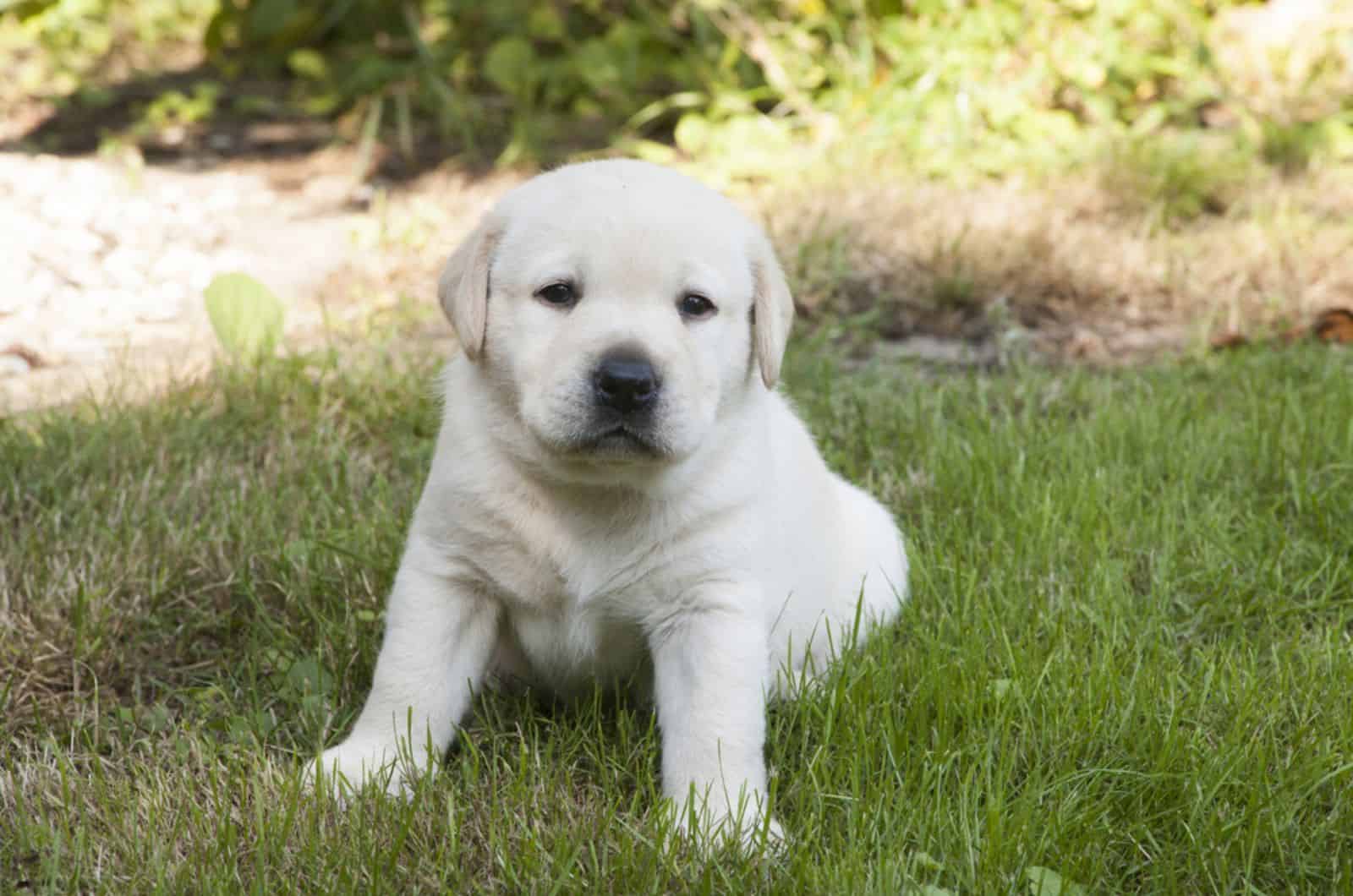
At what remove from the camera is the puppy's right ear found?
2537mm

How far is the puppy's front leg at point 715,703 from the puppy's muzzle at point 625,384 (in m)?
0.40

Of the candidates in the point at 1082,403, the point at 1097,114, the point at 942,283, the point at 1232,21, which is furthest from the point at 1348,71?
the point at 1082,403

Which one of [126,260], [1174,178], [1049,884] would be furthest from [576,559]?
[1174,178]

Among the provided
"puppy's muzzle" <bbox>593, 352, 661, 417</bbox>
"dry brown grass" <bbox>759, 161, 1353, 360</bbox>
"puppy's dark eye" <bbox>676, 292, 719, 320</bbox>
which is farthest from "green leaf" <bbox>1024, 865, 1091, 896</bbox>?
"dry brown grass" <bbox>759, 161, 1353, 360</bbox>

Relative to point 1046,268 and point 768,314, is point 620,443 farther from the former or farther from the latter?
point 1046,268

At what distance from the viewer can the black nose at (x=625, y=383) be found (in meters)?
2.32

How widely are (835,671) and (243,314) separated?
7.60 feet

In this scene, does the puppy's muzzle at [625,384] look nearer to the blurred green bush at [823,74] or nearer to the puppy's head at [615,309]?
the puppy's head at [615,309]

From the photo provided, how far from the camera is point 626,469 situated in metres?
2.50

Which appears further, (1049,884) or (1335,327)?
A: (1335,327)

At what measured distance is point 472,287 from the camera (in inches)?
100

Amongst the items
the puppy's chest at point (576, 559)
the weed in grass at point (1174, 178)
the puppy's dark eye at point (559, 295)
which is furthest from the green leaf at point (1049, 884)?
the weed in grass at point (1174, 178)

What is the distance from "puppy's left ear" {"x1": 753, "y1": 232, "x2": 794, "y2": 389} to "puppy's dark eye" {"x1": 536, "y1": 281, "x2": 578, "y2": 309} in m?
0.37

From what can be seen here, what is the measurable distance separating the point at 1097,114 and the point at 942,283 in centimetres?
177
